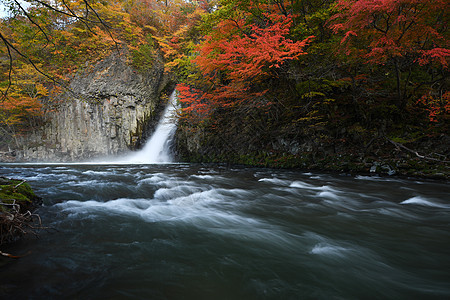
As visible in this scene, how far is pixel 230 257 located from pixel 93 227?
189 centimetres

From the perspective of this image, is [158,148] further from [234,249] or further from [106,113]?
[234,249]

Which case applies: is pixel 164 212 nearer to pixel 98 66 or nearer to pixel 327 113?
pixel 327 113

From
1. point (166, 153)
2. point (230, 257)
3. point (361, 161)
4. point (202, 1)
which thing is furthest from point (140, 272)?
point (202, 1)

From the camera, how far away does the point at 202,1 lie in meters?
17.2

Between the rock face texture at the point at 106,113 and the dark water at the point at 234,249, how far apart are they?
495 inches

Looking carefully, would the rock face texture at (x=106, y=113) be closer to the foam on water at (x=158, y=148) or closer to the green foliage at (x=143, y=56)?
the green foliage at (x=143, y=56)

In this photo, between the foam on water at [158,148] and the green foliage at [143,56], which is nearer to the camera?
the foam on water at [158,148]

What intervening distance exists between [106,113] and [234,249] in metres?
16.7

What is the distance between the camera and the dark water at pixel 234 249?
162 centimetres

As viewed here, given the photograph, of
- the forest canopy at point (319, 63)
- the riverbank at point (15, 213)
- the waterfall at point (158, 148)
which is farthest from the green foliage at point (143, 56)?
the riverbank at point (15, 213)

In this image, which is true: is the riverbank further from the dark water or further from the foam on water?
the foam on water

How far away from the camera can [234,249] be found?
91.7 inches

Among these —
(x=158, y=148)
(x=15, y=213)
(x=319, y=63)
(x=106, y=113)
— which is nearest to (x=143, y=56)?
(x=106, y=113)

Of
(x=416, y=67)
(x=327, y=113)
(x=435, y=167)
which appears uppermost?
(x=416, y=67)
